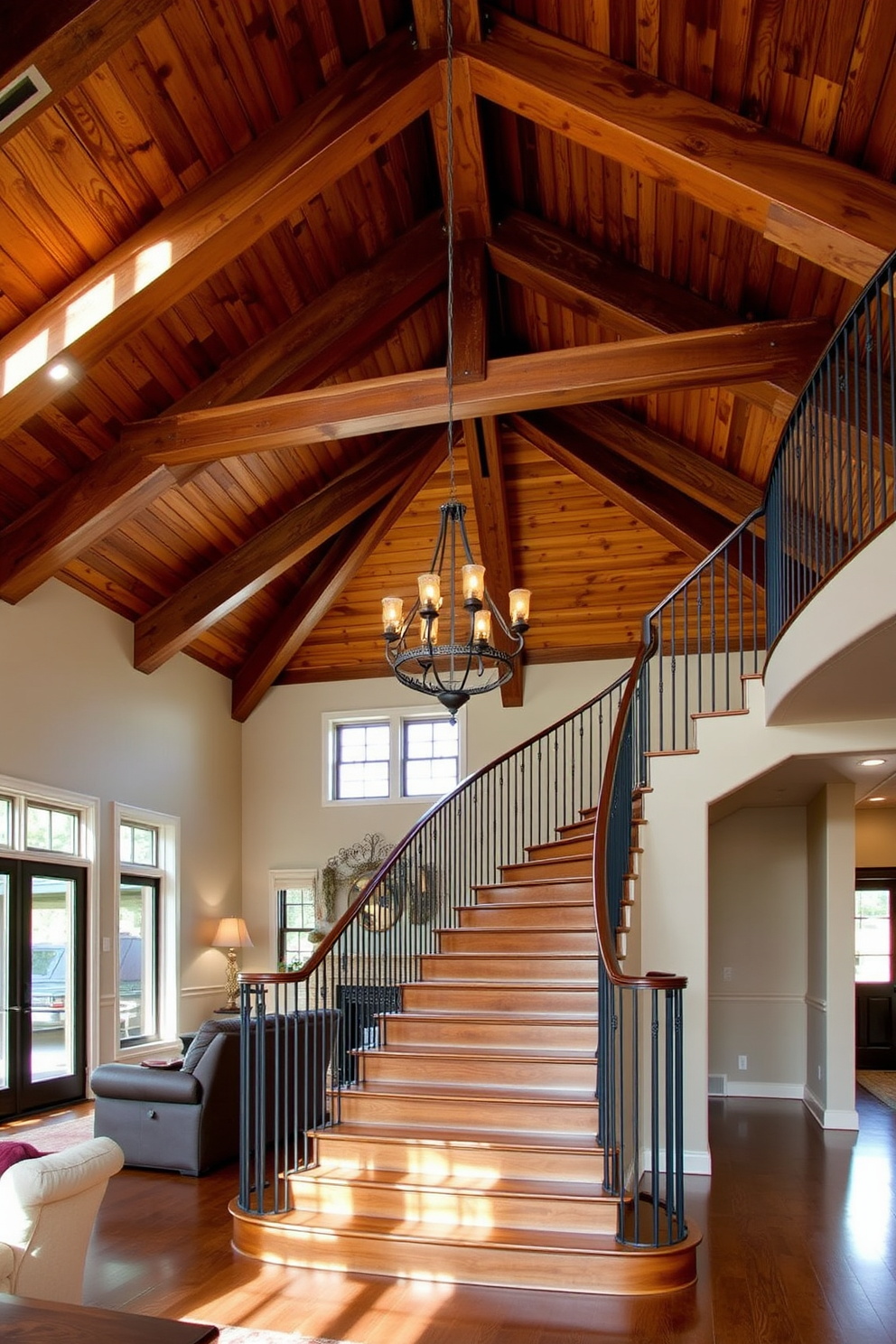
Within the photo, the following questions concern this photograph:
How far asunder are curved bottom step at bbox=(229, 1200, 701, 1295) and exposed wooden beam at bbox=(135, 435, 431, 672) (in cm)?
597

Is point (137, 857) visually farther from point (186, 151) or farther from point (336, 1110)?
point (186, 151)

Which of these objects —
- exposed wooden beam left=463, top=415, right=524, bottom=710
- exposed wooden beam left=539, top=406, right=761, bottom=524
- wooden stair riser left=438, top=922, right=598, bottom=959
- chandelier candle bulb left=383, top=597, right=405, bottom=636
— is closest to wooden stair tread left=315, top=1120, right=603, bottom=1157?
wooden stair riser left=438, top=922, right=598, bottom=959

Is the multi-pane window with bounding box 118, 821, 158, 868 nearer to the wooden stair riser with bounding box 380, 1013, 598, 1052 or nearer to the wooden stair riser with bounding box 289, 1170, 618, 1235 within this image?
the wooden stair riser with bounding box 380, 1013, 598, 1052

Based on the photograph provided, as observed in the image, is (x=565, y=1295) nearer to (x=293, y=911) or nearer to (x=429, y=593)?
(x=429, y=593)

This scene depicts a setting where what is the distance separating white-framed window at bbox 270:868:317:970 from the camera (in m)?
11.9

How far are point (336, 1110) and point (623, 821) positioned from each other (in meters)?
2.25

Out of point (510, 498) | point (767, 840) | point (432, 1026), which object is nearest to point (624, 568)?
point (510, 498)

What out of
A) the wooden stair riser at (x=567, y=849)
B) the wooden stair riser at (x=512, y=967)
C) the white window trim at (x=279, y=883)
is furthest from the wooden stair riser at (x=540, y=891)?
the white window trim at (x=279, y=883)

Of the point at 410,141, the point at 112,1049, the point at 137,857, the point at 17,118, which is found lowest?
the point at 112,1049

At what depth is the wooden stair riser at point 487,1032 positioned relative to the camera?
18.7ft

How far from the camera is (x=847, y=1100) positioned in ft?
25.4

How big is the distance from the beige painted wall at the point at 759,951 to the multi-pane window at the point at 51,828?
5.51 m

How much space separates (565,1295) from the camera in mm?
4316

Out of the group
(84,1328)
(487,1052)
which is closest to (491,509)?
(487,1052)
